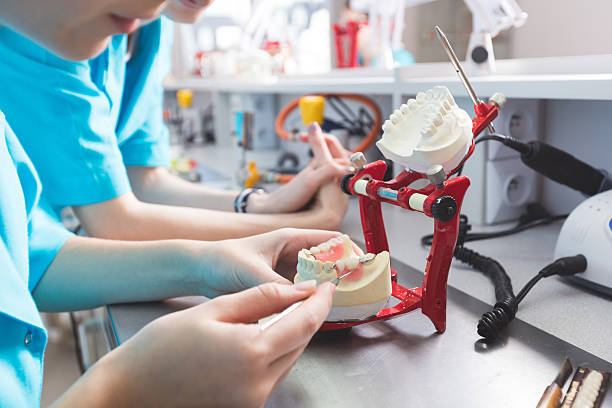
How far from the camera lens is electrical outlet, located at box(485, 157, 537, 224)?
1.09m

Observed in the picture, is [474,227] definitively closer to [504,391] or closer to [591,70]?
[591,70]

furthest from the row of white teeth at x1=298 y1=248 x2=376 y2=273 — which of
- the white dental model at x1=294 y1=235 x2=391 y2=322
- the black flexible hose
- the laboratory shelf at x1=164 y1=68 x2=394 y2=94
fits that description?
the laboratory shelf at x1=164 y1=68 x2=394 y2=94

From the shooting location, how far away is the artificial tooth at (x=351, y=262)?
0.56 meters

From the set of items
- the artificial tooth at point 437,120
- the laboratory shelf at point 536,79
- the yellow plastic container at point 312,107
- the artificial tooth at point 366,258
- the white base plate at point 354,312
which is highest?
the laboratory shelf at point 536,79

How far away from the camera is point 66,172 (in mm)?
830

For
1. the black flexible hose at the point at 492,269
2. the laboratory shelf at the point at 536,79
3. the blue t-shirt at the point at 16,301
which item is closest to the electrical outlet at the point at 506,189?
the laboratory shelf at the point at 536,79

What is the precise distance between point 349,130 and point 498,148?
0.62 m

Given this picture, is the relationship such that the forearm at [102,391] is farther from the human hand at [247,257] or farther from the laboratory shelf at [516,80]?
the laboratory shelf at [516,80]

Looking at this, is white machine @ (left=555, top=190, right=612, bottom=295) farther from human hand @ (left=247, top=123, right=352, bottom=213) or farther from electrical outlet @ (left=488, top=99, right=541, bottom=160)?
human hand @ (left=247, top=123, right=352, bottom=213)

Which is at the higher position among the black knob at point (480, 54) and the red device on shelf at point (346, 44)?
the red device on shelf at point (346, 44)

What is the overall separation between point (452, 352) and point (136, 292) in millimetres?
430

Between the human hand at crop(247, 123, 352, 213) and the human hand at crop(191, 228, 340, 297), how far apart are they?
1.33 ft

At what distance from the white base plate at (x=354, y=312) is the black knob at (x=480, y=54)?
0.80 metres

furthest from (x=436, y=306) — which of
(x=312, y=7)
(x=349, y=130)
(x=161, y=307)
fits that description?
(x=312, y=7)
